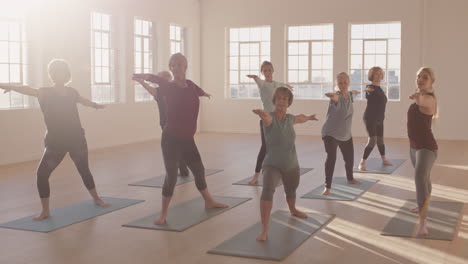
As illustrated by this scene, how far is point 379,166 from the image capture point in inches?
→ 308

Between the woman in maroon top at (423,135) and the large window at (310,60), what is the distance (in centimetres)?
855

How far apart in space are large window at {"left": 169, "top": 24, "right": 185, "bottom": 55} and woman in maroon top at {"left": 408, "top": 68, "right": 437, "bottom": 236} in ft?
29.4

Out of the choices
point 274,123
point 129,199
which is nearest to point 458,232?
point 274,123

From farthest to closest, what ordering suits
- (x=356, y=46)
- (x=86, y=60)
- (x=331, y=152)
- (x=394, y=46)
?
1. (x=356, y=46)
2. (x=394, y=46)
3. (x=86, y=60)
4. (x=331, y=152)

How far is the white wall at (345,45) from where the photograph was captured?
11695 mm

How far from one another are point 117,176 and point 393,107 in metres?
6.93

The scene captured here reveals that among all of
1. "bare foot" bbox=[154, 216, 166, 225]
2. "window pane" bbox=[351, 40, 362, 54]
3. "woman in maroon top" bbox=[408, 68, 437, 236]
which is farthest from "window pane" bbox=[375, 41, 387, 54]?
"bare foot" bbox=[154, 216, 166, 225]

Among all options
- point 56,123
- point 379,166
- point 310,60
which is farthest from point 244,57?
point 56,123

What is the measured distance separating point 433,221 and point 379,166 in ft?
10.4

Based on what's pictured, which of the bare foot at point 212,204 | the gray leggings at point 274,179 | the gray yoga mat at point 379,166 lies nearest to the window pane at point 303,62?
the gray yoga mat at point 379,166

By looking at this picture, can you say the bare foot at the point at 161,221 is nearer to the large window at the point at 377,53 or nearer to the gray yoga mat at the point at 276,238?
the gray yoga mat at the point at 276,238

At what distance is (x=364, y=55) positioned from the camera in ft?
40.9

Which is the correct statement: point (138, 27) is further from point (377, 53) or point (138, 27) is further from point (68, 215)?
point (68, 215)

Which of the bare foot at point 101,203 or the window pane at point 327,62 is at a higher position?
the window pane at point 327,62
